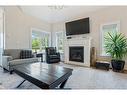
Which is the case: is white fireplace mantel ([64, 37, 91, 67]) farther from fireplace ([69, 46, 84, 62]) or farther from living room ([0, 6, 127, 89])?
fireplace ([69, 46, 84, 62])

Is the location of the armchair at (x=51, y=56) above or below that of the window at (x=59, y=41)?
below

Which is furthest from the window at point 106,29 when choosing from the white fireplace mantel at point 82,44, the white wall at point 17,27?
the white wall at point 17,27

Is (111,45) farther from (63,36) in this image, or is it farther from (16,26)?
(16,26)

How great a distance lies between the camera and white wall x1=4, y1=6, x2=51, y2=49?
4492 mm

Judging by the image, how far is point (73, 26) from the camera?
5.50 m

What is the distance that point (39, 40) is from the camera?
6.23m

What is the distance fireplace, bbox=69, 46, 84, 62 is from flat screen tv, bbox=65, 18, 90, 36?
2.65 ft

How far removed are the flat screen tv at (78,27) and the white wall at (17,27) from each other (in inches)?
74.9

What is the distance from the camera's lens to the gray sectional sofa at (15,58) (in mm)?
3465

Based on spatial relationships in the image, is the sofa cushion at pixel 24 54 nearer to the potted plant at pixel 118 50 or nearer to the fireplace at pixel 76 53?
the fireplace at pixel 76 53

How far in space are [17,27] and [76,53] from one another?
3.11 m

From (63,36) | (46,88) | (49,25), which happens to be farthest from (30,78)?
(49,25)

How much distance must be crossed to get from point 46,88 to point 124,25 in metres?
4.07

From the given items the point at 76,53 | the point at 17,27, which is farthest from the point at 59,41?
the point at 17,27
